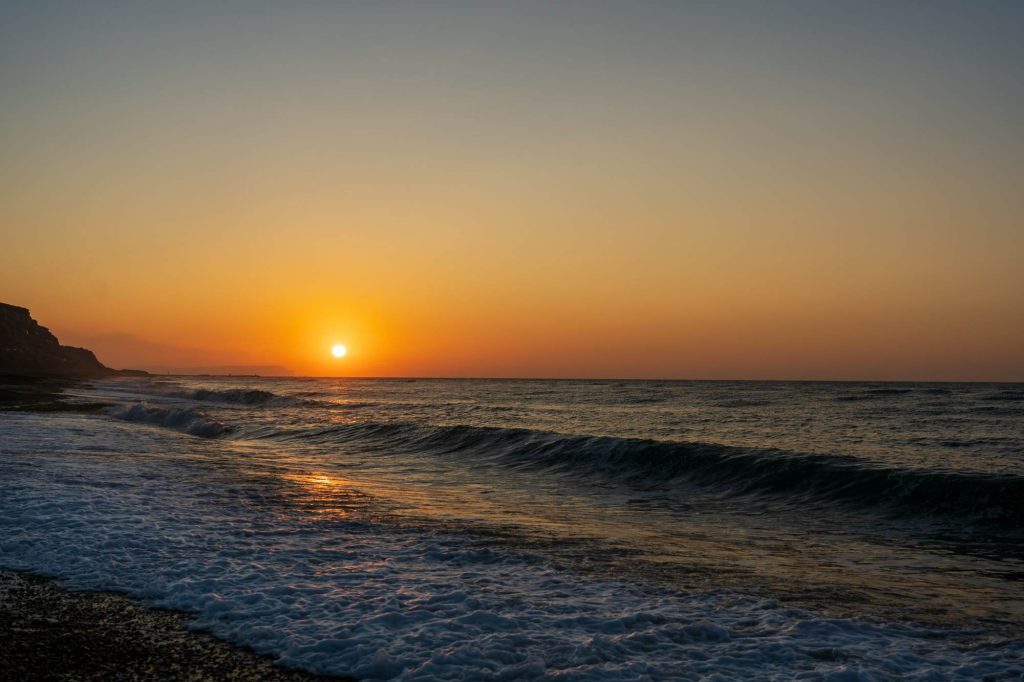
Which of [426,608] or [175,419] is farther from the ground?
[426,608]

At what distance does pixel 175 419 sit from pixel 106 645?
3413cm

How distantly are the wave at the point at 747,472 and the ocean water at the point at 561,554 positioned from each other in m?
0.10

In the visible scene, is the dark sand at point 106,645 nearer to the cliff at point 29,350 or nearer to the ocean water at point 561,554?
the ocean water at point 561,554

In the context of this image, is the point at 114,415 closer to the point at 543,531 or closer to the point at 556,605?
the point at 543,531

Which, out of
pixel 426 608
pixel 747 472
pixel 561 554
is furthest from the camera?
pixel 747 472

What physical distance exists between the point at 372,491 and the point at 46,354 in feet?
406

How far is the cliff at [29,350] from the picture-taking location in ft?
328

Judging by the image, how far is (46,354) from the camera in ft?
373

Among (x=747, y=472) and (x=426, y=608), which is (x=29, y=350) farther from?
(x=426, y=608)

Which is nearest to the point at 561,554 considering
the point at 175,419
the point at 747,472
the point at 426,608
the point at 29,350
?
the point at 426,608

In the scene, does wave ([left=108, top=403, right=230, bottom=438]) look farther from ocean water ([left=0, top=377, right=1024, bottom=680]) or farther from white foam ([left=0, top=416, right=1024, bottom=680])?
white foam ([left=0, top=416, right=1024, bottom=680])

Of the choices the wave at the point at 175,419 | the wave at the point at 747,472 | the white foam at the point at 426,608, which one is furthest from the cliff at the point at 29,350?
the white foam at the point at 426,608

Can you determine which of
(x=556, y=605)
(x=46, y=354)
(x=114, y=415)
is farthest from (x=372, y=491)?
(x=46, y=354)

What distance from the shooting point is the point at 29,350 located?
4220 inches
